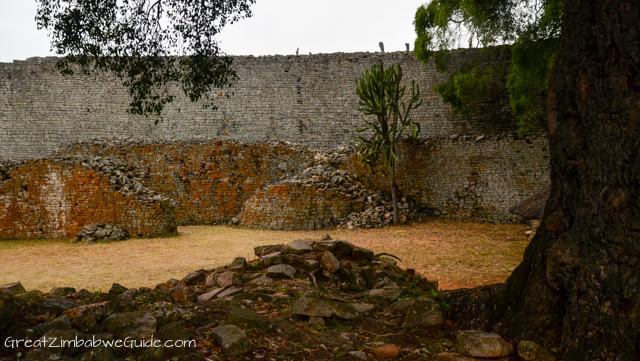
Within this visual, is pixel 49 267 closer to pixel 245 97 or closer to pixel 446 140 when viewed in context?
pixel 446 140

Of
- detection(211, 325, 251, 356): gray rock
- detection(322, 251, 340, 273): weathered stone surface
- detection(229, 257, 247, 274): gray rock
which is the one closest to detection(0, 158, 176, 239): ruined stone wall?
detection(229, 257, 247, 274): gray rock

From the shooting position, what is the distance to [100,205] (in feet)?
32.9

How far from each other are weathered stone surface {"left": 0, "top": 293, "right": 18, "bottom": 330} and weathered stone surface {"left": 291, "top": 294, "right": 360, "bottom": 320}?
1950 millimetres

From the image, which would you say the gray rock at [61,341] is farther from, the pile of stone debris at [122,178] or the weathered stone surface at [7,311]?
the pile of stone debris at [122,178]

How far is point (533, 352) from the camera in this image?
8.59 feet

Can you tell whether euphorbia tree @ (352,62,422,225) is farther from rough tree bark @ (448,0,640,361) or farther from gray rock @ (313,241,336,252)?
rough tree bark @ (448,0,640,361)

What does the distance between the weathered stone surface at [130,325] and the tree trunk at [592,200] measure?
95.9 inches

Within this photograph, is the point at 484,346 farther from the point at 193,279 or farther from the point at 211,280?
the point at 193,279

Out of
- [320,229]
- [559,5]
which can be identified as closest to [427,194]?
[320,229]

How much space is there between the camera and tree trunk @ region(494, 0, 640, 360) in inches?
95.3

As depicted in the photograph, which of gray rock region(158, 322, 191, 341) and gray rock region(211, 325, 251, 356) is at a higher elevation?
gray rock region(158, 322, 191, 341)

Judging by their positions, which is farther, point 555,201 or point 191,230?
point 191,230

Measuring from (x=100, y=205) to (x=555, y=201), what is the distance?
983 centimetres

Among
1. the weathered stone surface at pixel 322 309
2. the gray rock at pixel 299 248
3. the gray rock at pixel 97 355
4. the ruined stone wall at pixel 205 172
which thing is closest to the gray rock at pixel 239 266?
the gray rock at pixel 299 248
